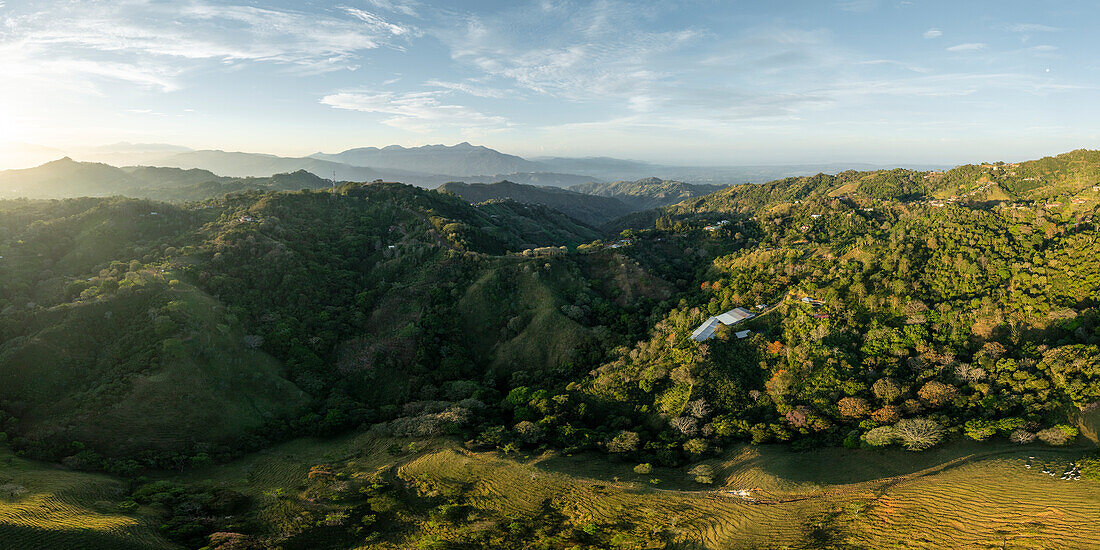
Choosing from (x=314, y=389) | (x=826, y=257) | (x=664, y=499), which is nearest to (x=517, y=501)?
(x=664, y=499)

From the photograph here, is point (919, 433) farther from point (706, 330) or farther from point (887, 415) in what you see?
point (706, 330)

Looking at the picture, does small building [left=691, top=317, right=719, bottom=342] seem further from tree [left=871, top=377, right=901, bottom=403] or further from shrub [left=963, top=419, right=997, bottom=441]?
shrub [left=963, top=419, right=997, bottom=441]

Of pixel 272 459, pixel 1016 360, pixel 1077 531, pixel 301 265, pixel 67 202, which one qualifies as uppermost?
pixel 67 202

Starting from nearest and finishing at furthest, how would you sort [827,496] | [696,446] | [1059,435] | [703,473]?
[827,496], [1059,435], [703,473], [696,446]

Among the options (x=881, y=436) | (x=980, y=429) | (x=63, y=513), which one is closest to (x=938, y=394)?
(x=980, y=429)

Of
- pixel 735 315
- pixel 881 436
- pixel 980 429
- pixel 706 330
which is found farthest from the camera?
pixel 735 315

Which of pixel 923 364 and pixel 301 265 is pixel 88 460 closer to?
pixel 301 265

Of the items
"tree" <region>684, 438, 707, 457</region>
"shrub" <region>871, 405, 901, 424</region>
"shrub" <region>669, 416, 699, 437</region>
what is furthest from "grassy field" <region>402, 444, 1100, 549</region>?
"shrub" <region>669, 416, 699, 437</region>
